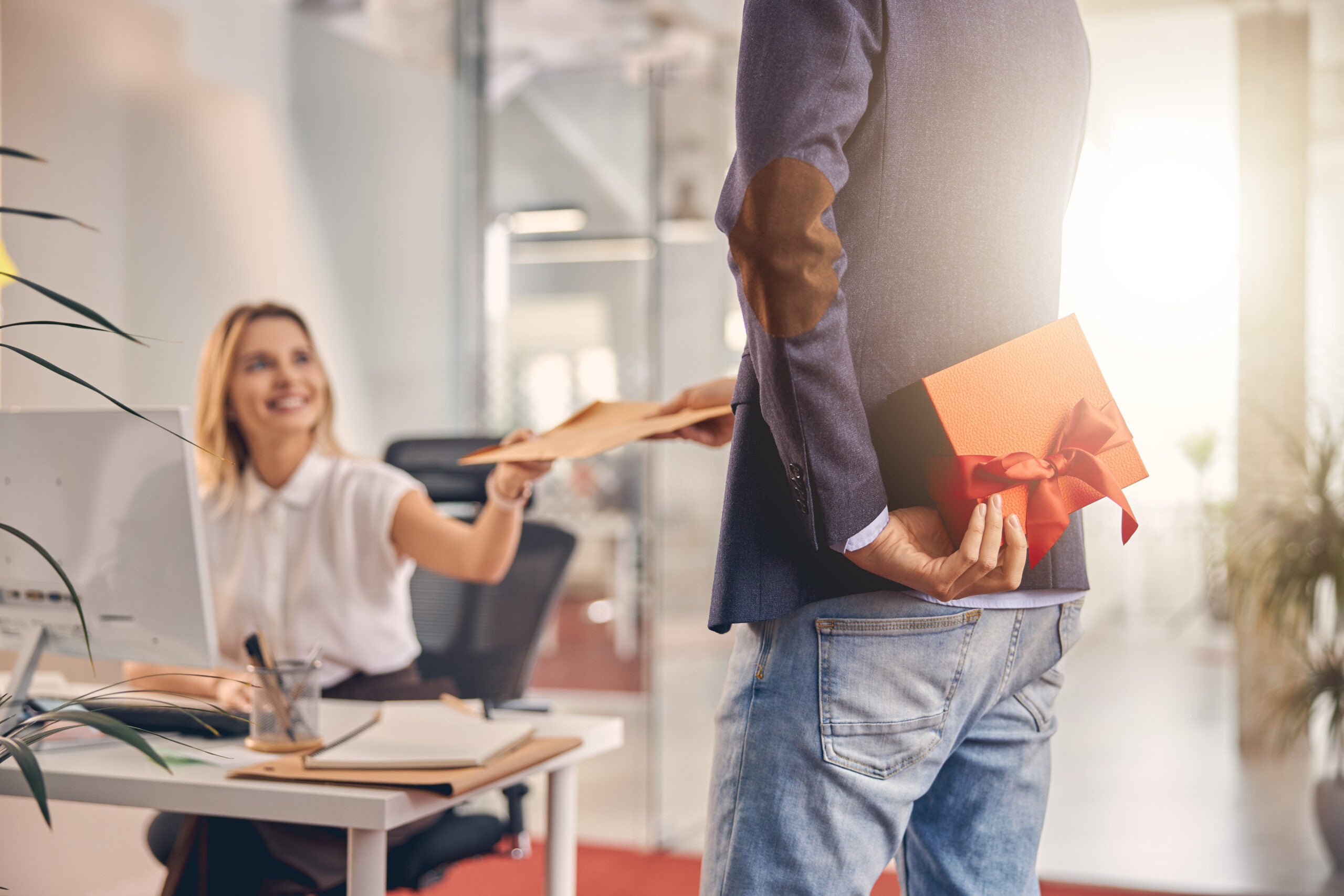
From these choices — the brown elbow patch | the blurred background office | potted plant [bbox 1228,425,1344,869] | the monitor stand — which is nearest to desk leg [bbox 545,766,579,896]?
the monitor stand

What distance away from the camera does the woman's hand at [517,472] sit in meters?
1.64

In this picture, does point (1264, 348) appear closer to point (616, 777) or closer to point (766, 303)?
point (616, 777)

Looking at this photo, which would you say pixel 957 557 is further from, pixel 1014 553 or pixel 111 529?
pixel 111 529

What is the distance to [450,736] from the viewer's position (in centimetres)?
141

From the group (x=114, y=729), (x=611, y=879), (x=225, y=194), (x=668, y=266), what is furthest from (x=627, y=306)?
(x=114, y=729)

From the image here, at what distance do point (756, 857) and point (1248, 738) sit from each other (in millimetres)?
2819

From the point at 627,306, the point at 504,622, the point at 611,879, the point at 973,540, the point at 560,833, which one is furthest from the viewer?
the point at 627,306

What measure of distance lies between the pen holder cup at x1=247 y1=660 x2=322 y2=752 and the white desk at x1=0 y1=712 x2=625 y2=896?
81 mm

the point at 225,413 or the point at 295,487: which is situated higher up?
the point at 225,413

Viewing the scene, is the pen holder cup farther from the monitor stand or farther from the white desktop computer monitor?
the monitor stand

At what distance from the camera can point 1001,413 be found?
92cm

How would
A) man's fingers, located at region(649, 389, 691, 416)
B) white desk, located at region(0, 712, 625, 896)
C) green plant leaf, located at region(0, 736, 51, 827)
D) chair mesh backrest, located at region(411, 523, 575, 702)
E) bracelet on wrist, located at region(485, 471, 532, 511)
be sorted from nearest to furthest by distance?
green plant leaf, located at region(0, 736, 51, 827) < white desk, located at region(0, 712, 625, 896) < man's fingers, located at region(649, 389, 691, 416) < bracelet on wrist, located at region(485, 471, 532, 511) < chair mesh backrest, located at region(411, 523, 575, 702)

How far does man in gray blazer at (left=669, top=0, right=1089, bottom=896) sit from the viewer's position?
861 mm

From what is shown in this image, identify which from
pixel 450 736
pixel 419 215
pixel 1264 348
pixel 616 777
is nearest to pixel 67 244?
pixel 419 215
